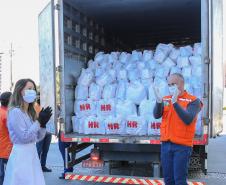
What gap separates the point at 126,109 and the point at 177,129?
1261 mm

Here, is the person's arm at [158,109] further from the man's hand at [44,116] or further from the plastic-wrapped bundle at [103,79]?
the plastic-wrapped bundle at [103,79]

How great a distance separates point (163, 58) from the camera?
246 inches

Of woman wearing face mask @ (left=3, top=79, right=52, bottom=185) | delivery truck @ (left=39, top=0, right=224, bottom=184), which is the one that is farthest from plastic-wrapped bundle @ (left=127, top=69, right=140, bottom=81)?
woman wearing face mask @ (left=3, top=79, right=52, bottom=185)

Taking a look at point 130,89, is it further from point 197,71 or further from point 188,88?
point 197,71

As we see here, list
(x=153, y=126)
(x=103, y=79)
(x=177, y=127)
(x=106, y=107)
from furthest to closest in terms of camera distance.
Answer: (x=103, y=79), (x=106, y=107), (x=153, y=126), (x=177, y=127)

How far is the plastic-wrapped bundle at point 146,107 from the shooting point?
222 inches

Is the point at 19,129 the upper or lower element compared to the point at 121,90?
lower

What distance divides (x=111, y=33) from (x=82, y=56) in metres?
1.78

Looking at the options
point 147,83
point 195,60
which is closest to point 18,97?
point 147,83

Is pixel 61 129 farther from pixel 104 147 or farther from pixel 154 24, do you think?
pixel 154 24

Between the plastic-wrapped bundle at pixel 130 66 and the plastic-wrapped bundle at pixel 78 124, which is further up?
the plastic-wrapped bundle at pixel 130 66

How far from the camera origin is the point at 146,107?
567 cm

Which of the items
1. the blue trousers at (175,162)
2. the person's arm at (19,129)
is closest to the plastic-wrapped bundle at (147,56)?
the blue trousers at (175,162)

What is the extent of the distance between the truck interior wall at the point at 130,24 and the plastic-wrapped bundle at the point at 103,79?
1.24 feet
